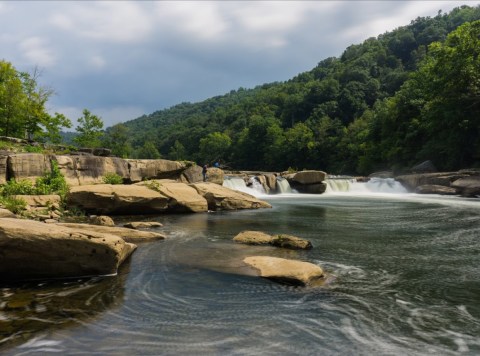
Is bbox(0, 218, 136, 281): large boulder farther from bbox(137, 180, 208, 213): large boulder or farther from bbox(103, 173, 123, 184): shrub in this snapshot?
bbox(103, 173, 123, 184): shrub

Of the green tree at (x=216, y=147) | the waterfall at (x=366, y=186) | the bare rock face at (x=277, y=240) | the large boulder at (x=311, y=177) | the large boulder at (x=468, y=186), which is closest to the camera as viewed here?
the bare rock face at (x=277, y=240)

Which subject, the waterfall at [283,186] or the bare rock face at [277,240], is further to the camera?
the waterfall at [283,186]

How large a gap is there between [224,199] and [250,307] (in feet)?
50.6

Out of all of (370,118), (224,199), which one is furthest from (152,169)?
(370,118)

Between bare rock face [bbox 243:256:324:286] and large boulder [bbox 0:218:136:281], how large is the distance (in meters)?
3.51

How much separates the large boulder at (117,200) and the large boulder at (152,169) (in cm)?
538

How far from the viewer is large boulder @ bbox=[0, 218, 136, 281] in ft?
24.8

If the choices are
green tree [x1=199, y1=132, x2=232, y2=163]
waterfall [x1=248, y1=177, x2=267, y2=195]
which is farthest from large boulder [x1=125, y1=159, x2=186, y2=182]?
green tree [x1=199, y1=132, x2=232, y2=163]

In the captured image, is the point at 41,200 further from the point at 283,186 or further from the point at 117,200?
the point at 283,186

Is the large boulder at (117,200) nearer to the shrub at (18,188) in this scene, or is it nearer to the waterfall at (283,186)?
the shrub at (18,188)

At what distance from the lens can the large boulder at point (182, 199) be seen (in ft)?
65.7

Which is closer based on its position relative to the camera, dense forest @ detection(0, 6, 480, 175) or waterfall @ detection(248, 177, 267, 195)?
waterfall @ detection(248, 177, 267, 195)

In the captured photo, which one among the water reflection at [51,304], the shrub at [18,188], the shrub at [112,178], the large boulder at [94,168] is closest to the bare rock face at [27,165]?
the shrub at [18,188]

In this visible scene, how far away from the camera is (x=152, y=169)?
25.9m
